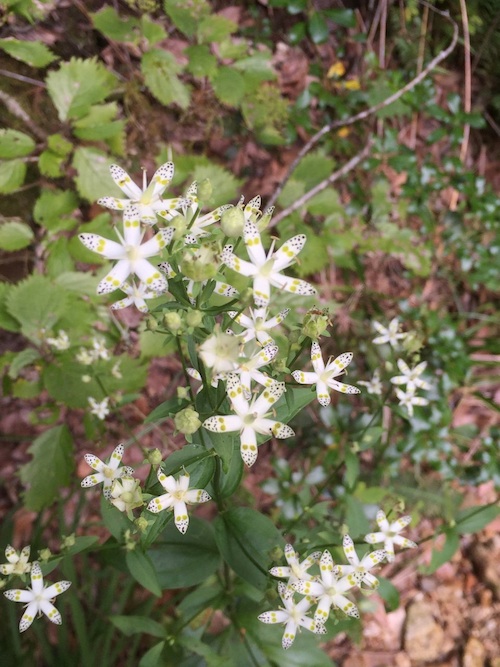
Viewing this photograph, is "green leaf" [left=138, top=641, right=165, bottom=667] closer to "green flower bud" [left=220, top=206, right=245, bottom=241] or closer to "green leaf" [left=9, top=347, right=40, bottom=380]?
"green leaf" [left=9, top=347, right=40, bottom=380]

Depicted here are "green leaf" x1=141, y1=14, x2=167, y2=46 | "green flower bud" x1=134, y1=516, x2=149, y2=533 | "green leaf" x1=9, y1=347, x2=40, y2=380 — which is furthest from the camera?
"green leaf" x1=141, y1=14, x2=167, y2=46

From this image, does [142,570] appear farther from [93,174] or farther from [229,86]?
[229,86]

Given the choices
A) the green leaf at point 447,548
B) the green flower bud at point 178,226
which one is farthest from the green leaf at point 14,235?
the green leaf at point 447,548

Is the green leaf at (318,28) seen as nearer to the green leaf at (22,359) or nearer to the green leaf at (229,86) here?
the green leaf at (229,86)

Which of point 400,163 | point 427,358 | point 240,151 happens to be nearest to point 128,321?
point 240,151

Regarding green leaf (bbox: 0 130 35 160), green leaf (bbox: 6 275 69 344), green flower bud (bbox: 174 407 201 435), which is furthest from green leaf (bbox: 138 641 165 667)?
green leaf (bbox: 0 130 35 160)
